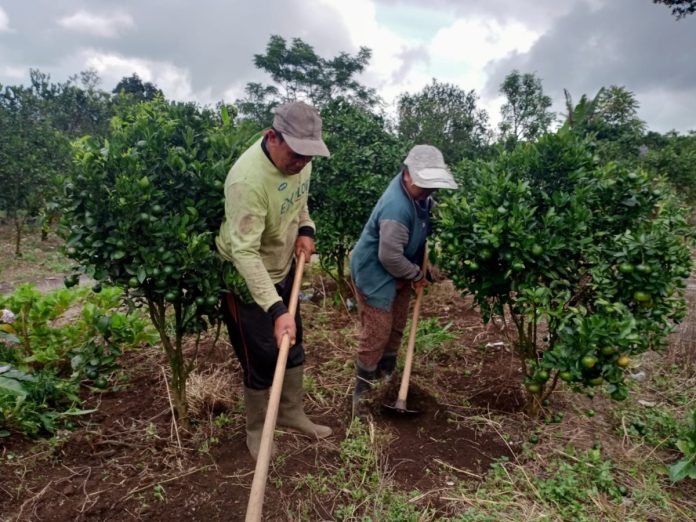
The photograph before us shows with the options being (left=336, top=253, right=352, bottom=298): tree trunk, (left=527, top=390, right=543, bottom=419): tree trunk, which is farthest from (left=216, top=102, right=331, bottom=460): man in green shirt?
(left=336, top=253, right=352, bottom=298): tree trunk

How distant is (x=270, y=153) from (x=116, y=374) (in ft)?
8.28

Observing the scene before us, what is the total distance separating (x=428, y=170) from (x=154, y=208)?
1755mm

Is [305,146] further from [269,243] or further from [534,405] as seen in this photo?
[534,405]

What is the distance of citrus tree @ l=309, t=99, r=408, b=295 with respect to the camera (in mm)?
5543

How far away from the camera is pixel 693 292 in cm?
602

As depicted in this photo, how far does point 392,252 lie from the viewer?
3428 mm

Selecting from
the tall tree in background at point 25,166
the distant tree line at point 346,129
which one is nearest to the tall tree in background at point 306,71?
the distant tree line at point 346,129

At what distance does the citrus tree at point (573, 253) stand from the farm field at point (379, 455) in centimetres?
49

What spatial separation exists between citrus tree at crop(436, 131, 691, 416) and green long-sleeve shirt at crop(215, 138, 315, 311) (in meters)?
1.10

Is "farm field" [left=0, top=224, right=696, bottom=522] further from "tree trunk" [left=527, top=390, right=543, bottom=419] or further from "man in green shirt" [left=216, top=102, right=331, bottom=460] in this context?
"man in green shirt" [left=216, top=102, right=331, bottom=460]

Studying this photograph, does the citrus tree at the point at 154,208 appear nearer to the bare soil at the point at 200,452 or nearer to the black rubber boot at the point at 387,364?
the bare soil at the point at 200,452

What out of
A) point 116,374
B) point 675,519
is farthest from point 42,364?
point 675,519

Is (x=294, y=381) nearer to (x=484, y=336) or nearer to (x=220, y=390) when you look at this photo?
(x=220, y=390)

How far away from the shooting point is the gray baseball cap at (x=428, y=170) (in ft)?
10.8
